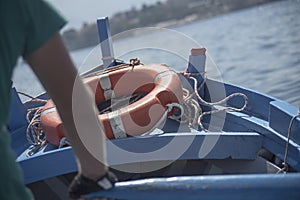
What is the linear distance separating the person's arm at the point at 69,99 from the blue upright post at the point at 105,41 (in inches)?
90.7

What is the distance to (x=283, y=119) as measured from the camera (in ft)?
6.13

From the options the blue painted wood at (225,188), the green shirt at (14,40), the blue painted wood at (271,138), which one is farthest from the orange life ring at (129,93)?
the green shirt at (14,40)

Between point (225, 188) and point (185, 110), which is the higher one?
Result: point (225, 188)

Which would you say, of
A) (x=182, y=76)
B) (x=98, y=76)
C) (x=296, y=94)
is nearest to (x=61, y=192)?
(x=98, y=76)

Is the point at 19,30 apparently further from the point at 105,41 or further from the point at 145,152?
the point at 105,41

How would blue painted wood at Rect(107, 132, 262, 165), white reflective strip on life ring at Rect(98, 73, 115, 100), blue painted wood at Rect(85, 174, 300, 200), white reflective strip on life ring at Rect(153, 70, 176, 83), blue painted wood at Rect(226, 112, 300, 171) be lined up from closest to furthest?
blue painted wood at Rect(85, 174, 300, 200), blue painted wood at Rect(226, 112, 300, 171), blue painted wood at Rect(107, 132, 262, 165), white reflective strip on life ring at Rect(153, 70, 176, 83), white reflective strip on life ring at Rect(98, 73, 115, 100)

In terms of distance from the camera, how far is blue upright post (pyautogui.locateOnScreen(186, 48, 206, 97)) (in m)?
2.58

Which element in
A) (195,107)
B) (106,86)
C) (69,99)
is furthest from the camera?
(106,86)

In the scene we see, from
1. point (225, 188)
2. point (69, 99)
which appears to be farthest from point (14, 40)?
point (225, 188)

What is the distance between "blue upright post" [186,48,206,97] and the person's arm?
177 centimetres

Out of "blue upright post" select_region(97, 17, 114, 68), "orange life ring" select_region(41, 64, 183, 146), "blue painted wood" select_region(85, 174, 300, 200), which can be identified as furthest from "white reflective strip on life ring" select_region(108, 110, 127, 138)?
"blue upright post" select_region(97, 17, 114, 68)

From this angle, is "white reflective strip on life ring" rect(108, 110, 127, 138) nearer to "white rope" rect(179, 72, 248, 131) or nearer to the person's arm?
"white rope" rect(179, 72, 248, 131)

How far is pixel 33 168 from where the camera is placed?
6.31ft

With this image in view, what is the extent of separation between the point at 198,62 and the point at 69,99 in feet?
6.21
